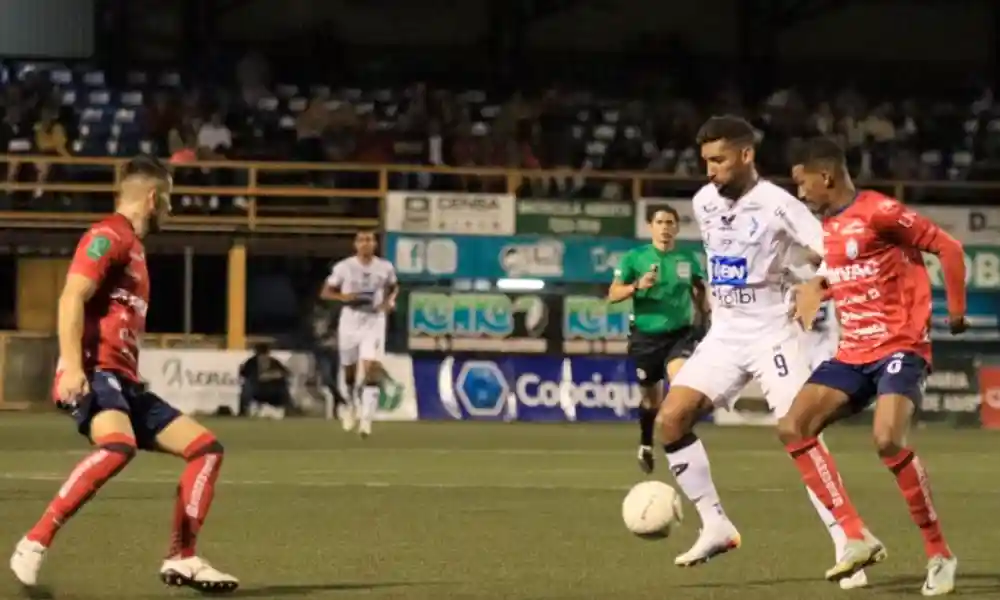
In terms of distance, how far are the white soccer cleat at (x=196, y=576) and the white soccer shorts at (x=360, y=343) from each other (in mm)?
14522

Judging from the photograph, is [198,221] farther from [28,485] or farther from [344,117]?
[28,485]

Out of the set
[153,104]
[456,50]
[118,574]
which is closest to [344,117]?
[153,104]

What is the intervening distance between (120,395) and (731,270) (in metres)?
3.16

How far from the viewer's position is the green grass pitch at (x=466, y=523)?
9438 mm

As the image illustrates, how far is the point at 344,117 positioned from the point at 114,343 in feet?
74.0

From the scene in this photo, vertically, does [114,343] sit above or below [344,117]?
below

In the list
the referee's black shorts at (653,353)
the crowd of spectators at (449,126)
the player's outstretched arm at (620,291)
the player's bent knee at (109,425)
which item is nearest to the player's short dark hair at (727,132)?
the player's bent knee at (109,425)

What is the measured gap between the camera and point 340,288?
23516mm

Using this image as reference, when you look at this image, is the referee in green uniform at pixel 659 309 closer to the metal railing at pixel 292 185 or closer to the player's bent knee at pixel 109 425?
the player's bent knee at pixel 109 425

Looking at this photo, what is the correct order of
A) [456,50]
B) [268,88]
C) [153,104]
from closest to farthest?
[153,104] → [268,88] → [456,50]

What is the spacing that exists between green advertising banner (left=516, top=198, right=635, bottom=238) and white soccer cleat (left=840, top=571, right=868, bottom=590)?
1893 cm

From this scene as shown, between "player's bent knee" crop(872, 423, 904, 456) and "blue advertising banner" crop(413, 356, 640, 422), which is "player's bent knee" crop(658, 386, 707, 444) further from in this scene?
"blue advertising banner" crop(413, 356, 640, 422)

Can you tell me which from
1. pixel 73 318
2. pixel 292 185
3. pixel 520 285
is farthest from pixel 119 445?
pixel 292 185

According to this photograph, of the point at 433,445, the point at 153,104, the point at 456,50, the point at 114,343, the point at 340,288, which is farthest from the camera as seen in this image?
the point at 456,50
